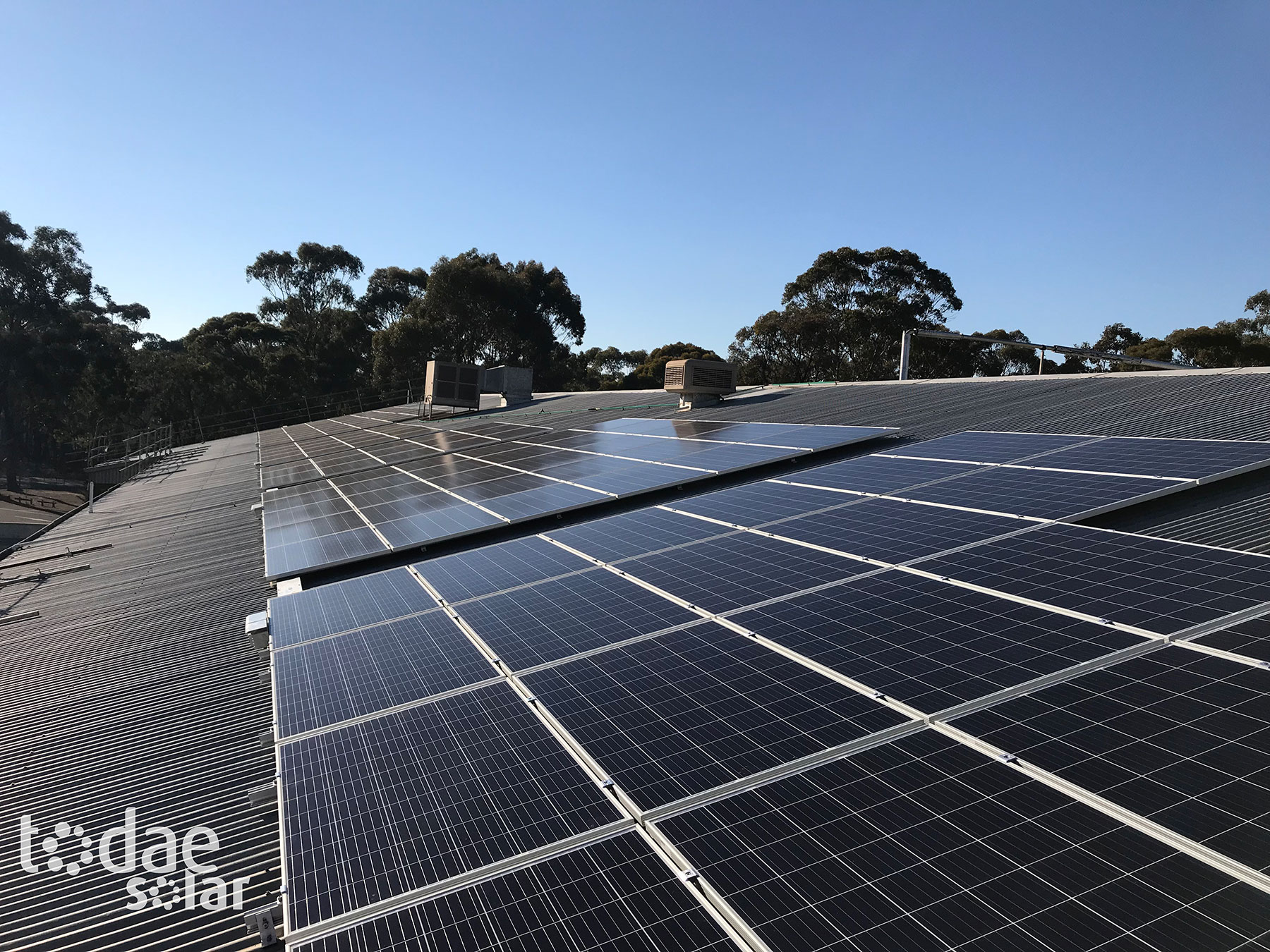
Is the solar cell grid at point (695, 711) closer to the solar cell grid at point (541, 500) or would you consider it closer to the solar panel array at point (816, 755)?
the solar panel array at point (816, 755)

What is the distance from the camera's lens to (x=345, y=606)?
37.2 ft

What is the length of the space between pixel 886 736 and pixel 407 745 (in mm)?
4081

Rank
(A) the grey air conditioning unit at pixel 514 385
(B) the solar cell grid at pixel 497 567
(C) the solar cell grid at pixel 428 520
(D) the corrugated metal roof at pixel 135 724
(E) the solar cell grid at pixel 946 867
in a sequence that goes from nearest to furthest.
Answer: (E) the solar cell grid at pixel 946 867 → (D) the corrugated metal roof at pixel 135 724 → (B) the solar cell grid at pixel 497 567 → (C) the solar cell grid at pixel 428 520 → (A) the grey air conditioning unit at pixel 514 385

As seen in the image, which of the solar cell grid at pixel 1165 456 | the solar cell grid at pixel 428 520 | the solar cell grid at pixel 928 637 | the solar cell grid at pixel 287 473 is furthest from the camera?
the solar cell grid at pixel 287 473

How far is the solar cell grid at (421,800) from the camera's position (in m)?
5.01

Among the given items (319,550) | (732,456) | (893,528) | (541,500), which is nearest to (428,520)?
(319,550)

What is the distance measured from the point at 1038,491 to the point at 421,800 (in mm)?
9365

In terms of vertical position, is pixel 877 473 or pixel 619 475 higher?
pixel 877 473

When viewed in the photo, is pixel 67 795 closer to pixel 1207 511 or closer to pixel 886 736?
pixel 886 736

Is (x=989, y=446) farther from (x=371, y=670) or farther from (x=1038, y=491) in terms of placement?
(x=371, y=670)

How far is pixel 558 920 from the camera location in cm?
434

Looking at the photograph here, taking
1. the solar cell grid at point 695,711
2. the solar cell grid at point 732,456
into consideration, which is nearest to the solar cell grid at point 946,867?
the solar cell grid at point 695,711

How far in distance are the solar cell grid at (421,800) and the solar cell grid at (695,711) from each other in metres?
0.35

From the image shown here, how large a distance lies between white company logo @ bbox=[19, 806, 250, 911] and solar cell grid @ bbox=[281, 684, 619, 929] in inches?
41.6
